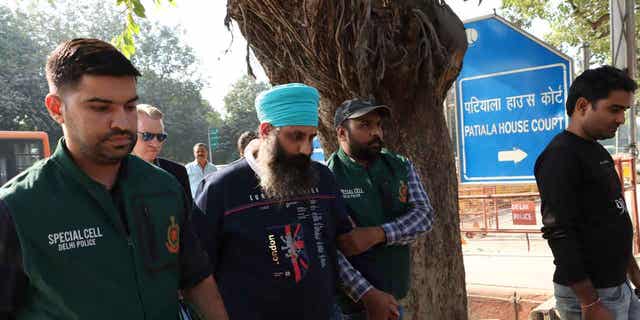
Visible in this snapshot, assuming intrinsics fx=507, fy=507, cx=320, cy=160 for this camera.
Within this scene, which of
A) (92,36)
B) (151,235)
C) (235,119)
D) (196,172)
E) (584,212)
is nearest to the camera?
(151,235)

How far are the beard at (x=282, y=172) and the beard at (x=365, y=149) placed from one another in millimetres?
554

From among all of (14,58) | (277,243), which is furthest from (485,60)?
(14,58)

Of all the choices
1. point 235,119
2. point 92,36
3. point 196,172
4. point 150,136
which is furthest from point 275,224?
point 235,119

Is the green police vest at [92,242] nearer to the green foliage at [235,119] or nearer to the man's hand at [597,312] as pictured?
the man's hand at [597,312]

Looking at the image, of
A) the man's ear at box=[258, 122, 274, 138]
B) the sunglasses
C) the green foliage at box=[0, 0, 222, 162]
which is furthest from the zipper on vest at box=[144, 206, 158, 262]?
the green foliage at box=[0, 0, 222, 162]

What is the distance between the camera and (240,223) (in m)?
2.10

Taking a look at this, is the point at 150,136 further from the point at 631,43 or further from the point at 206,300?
the point at 631,43

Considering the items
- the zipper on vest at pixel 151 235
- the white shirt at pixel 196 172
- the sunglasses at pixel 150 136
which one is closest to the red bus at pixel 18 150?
the white shirt at pixel 196 172

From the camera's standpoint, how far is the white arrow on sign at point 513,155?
482cm

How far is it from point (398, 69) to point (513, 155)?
2105mm

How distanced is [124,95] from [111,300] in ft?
2.01

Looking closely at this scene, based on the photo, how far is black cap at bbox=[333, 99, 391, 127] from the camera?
2781 millimetres

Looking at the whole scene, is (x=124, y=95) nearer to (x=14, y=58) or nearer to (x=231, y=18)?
(x=231, y=18)

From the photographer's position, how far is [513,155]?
487 centimetres
